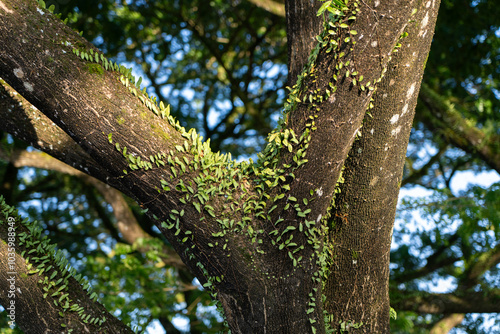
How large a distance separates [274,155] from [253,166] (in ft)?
0.37

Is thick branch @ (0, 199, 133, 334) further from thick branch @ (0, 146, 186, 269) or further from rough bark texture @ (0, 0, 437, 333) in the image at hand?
thick branch @ (0, 146, 186, 269)

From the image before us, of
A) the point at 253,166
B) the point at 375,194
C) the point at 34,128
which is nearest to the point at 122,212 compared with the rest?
the point at 34,128

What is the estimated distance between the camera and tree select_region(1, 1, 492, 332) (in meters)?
1.68

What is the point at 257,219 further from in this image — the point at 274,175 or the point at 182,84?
the point at 182,84

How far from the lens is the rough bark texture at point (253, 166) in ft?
5.47

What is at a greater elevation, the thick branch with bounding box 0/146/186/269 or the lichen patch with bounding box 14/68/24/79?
the thick branch with bounding box 0/146/186/269

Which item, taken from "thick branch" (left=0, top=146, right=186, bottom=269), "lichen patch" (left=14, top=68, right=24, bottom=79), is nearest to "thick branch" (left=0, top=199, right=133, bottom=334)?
"lichen patch" (left=14, top=68, right=24, bottom=79)

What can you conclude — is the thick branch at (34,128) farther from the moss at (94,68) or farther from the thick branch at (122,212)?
the thick branch at (122,212)

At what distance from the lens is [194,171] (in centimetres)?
177

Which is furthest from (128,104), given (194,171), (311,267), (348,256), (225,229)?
(348,256)

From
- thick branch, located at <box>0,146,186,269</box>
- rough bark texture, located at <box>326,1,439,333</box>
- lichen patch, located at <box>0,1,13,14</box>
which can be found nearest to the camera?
lichen patch, located at <box>0,1,13,14</box>

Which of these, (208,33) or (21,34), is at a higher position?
(208,33)

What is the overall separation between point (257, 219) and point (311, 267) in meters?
0.33

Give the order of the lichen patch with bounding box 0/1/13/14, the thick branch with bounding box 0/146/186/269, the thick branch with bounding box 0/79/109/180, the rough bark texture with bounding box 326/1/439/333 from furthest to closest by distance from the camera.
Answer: the thick branch with bounding box 0/146/186/269 → the thick branch with bounding box 0/79/109/180 → the rough bark texture with bounding box 326/1/439/333 → the lichen patch with bounding box 0/1/13/14
